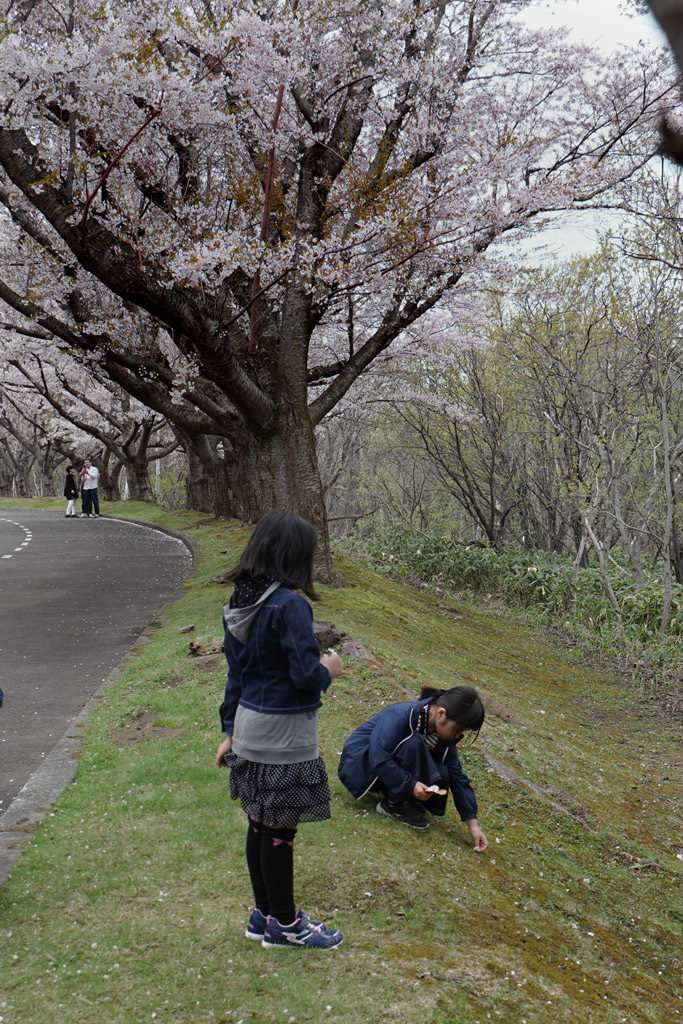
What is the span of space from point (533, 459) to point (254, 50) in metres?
12.3

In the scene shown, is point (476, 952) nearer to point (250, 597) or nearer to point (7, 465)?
point (250, 597)

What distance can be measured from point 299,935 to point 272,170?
9859 mm

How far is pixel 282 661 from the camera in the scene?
136 inches

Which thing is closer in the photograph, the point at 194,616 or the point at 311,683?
the point at 311,683

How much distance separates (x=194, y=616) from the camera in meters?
11.2

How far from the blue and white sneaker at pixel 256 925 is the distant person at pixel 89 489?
2771 cm

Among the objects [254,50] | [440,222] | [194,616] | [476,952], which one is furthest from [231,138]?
[476,952]

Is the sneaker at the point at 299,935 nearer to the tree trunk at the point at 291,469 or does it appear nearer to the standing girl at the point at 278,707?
the standing girl at the point at 278,707

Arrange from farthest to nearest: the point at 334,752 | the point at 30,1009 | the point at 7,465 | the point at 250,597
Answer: the point at 7,465, the point at 334,752, the point at 250,597, the point at 30,1009

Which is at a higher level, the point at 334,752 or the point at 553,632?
the point at 334,752

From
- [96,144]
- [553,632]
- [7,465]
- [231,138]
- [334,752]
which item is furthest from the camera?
[7,465]

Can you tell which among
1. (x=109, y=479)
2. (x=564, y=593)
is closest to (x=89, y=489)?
(x=109, y=479)

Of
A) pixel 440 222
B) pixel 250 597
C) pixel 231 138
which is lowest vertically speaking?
pixel 250 597

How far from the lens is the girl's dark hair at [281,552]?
3.46 meters
